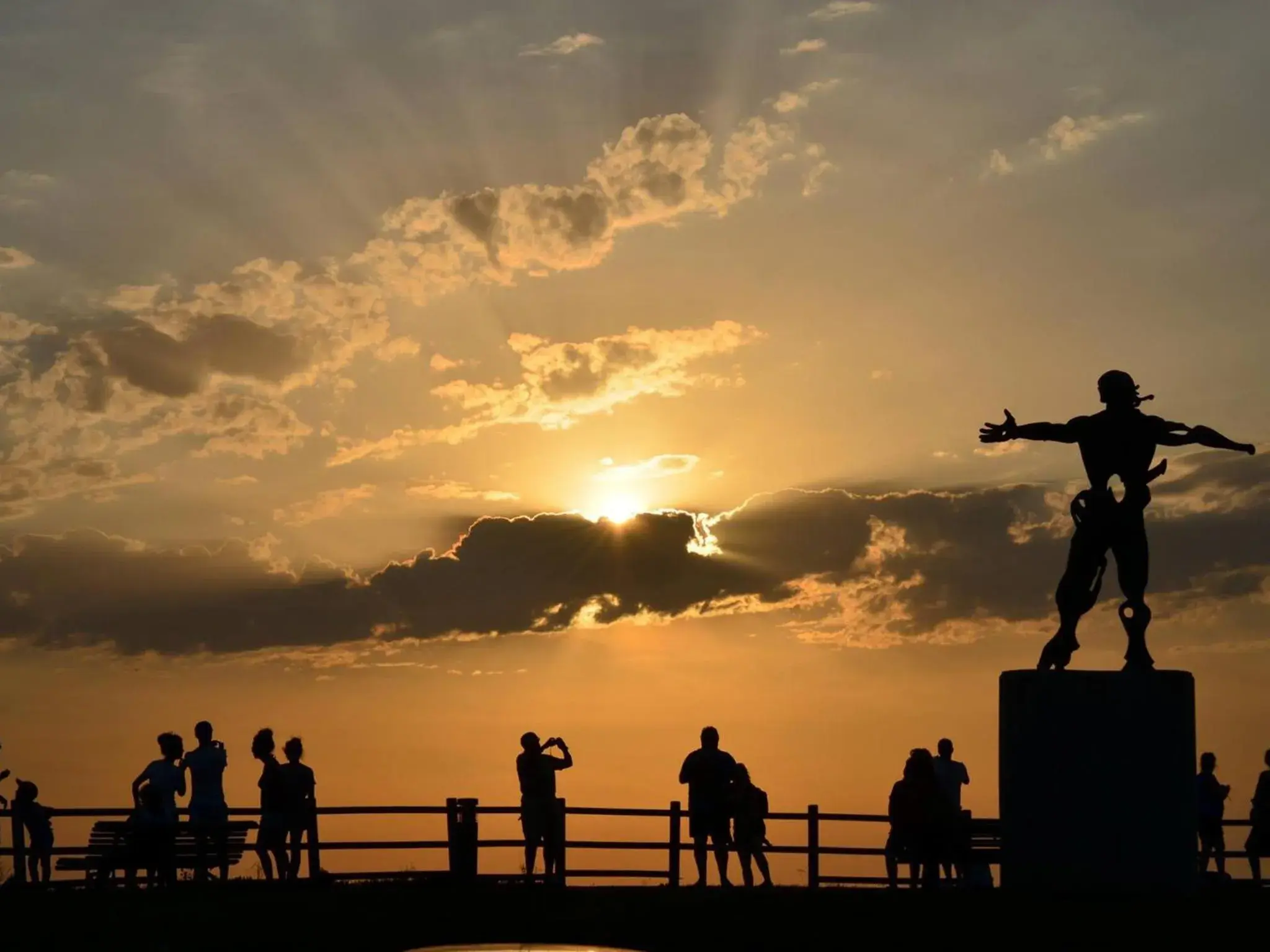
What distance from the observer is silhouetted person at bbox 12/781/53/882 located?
92.4 ft

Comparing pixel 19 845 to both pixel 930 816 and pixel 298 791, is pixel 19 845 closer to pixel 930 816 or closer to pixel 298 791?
pixel 298 791

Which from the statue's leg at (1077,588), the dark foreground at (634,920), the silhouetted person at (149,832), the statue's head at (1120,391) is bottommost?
the dark foreground at (634,920)

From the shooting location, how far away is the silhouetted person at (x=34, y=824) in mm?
28156

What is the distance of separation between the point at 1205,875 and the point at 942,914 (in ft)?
30.3

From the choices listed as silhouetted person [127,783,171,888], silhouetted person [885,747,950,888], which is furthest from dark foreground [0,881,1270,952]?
silhouetted person [885,747,950,888]

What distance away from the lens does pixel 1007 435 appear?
22844mm

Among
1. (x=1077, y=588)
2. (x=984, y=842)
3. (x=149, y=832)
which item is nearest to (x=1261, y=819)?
(x=984, y=842)

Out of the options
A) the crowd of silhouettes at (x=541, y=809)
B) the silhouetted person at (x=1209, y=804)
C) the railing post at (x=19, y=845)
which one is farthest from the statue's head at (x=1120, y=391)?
the railing post at (x=19, y=845)

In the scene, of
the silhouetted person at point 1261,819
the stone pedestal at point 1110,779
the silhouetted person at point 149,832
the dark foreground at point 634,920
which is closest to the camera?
the dark foreground at point 634,920

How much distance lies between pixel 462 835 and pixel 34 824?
18.3ft

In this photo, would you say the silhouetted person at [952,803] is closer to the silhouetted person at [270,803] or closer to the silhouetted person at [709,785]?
the silhouetted person at [709,785]

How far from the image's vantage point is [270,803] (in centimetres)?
2570

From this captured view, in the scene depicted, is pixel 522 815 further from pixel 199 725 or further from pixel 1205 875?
pixel 1205 875

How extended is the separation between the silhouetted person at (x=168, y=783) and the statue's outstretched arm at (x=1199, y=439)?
38.9 ft
